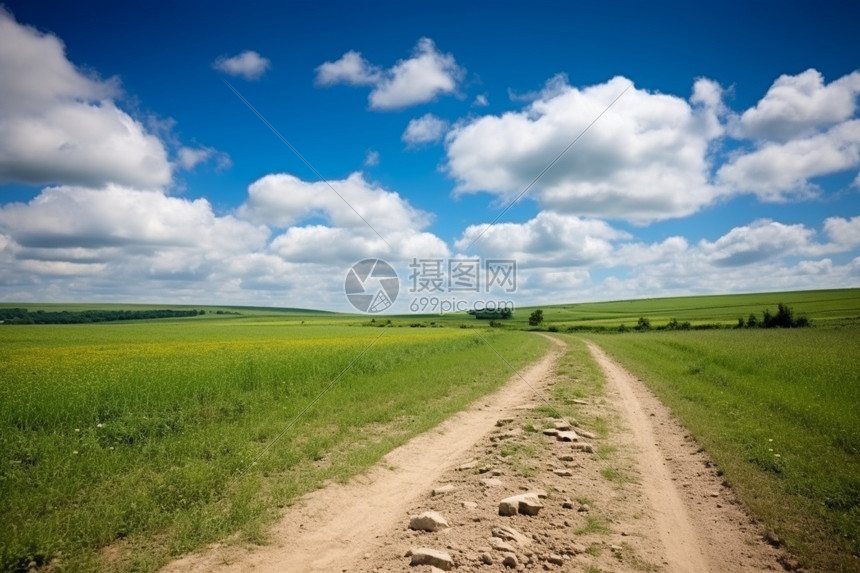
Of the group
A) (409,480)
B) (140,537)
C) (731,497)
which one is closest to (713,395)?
(731,497)

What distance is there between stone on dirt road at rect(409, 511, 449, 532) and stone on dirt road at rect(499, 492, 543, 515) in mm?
816

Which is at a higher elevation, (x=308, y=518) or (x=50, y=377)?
(x=50, y=377)

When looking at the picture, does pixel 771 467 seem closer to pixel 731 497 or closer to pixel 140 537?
pixel 731 497

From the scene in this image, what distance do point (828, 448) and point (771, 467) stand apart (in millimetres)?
1984

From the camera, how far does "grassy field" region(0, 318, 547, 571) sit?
549 cm

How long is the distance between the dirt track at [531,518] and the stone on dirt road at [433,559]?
0.10 m

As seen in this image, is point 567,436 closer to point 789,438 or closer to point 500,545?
point 789,438

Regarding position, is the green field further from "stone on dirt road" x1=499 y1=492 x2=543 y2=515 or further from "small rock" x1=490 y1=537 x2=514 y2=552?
"small rock" x1=490 y1=537 x2=514 y2=552

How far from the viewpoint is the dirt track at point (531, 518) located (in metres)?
4.88

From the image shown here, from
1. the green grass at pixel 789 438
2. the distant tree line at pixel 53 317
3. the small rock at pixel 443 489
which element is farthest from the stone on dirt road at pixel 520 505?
the distant tree line at pixel 53 317

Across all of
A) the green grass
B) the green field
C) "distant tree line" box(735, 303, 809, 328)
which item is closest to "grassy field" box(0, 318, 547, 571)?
the green field

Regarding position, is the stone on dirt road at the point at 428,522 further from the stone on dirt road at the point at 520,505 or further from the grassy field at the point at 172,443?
the grassy field at the point at 172,443

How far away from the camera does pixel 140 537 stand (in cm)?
549

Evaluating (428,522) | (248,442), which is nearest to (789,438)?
(428,522)
